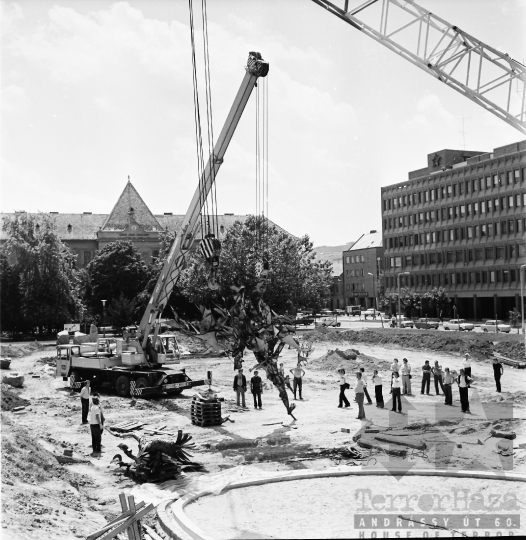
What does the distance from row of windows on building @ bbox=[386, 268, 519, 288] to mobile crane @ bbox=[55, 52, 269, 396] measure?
52.5 meters

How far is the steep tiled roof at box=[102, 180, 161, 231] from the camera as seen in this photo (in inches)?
4373

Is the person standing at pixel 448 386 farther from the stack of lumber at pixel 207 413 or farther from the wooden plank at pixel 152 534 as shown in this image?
the wooden plank at pixel 152 534

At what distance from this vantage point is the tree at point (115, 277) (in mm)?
84438

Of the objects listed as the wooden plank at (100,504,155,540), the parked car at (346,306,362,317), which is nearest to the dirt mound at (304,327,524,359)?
the wooden plank at (100,504,155,540)

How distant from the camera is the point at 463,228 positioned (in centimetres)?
8162

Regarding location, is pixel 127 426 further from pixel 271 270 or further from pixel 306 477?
pixel 271 270

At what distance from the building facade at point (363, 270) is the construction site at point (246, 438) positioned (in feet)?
234

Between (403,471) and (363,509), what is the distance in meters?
2.98

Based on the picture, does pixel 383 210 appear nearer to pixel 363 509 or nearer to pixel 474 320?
pixel 474 320

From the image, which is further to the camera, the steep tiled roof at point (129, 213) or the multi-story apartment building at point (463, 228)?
the steep tiled roof at point (129, 213)

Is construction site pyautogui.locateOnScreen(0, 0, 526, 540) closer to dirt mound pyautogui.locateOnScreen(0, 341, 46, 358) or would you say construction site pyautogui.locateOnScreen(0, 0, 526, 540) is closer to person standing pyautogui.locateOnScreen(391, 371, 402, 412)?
person standing pyautogui.locateOnScreen(391, 371, 402, 412)

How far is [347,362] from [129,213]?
76939 millimetres

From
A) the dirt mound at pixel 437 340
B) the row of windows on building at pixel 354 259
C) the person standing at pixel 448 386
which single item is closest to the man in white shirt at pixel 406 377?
the person standing at pixel 448 386

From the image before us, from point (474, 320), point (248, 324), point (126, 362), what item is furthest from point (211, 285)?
point (474, 320)
